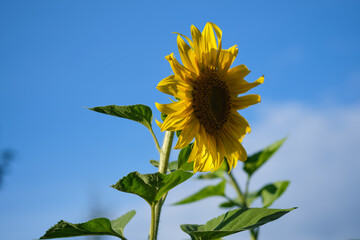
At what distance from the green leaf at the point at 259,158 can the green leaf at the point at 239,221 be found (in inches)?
55.1

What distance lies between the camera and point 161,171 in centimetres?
171

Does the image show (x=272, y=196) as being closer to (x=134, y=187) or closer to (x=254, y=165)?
(x=254, y=165)

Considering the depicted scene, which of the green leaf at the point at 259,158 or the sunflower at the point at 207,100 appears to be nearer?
the sunflower at the point at 207,100

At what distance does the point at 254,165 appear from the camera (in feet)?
10.2

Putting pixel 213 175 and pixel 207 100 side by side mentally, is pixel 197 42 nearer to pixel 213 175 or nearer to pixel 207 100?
pixel 207 100

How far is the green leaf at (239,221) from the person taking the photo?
1.49m

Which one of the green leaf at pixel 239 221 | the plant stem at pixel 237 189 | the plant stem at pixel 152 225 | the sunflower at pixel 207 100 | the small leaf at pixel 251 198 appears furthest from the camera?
the small leaf at pixel 251 198

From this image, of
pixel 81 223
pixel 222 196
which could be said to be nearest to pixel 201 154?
pixel 81 223

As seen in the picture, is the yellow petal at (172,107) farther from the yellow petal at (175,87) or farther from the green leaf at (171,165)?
the green leaf at (171,165)

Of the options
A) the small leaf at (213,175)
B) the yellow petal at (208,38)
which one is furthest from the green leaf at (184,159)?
the small leaf at (213,175)

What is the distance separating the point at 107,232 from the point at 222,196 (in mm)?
1594

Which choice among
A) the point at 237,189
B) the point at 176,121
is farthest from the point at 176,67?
the point at 237,189

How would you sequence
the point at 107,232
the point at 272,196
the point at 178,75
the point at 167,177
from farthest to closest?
1. the point at 272,196
2. the point at 178,75
3. the point at 107,232
4. the point at 167,177

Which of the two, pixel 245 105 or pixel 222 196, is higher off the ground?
pixel 245 105
